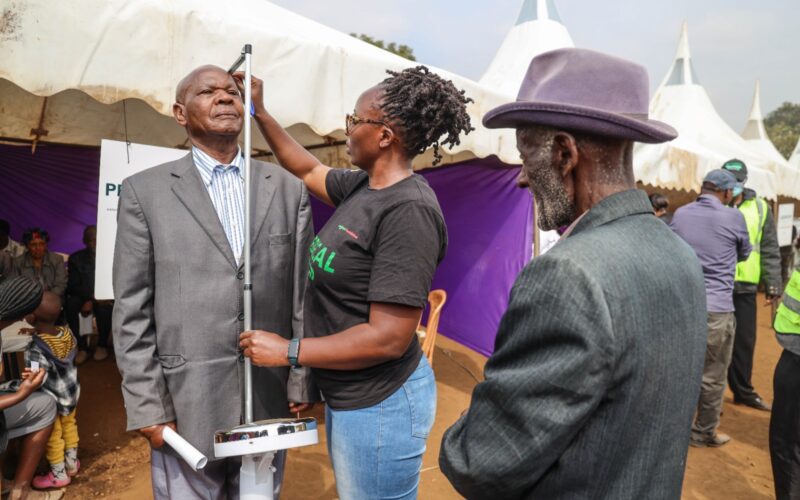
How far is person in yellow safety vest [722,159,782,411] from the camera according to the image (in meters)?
4.87

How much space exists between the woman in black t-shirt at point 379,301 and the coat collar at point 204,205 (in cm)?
24

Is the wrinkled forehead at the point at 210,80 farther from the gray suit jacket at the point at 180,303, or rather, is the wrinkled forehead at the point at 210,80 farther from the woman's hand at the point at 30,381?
the woman's hand at the point at 30,381

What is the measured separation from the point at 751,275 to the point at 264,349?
201 inches

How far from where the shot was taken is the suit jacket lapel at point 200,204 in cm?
169

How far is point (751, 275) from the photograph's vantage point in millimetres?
4926

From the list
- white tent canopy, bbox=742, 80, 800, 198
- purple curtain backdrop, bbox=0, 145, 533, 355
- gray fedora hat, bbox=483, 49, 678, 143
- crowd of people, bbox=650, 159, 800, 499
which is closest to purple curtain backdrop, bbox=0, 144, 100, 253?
purple curtain backdrop, bbox=0, 145, 533, 355

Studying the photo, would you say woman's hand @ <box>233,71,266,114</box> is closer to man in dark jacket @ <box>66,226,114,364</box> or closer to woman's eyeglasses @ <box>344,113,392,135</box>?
woman's eyeglasses @ <box>344,113,392,135</box>

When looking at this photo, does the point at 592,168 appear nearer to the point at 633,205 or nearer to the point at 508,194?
the point at 633,205

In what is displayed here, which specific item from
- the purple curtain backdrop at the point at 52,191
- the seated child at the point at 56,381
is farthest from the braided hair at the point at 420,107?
the purple curtain backdrop at the point at 52,191

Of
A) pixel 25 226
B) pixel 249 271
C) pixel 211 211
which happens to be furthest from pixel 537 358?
pixel 25 226

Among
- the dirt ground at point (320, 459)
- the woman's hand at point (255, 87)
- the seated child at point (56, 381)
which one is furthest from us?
the dirt ground at point (320, 459)

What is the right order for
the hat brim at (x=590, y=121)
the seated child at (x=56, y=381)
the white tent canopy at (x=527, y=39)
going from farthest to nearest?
1. the white tent canopy at (x=527, y=39)
2. the seated child at (x=56, y=381)
3. the hat brim at (x=590, y=121)

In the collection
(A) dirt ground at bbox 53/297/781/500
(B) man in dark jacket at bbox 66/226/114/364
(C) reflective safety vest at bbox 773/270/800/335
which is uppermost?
(C) reflective safety vest at bbox 773/270/800/335

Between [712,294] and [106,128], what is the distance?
16.4 ft
